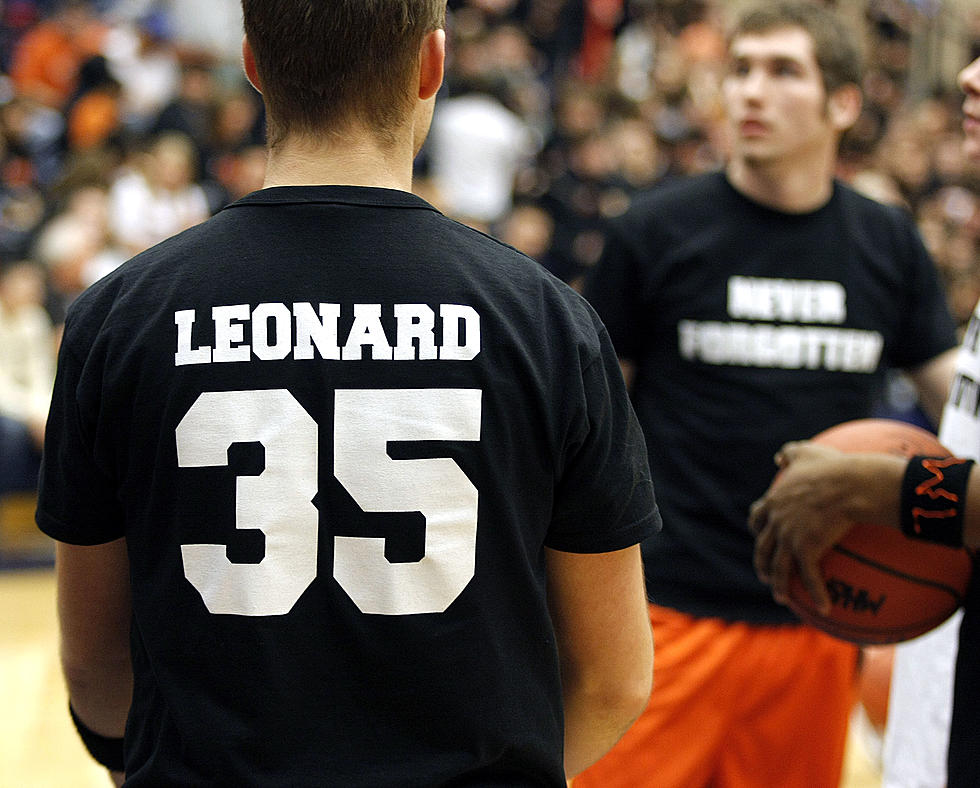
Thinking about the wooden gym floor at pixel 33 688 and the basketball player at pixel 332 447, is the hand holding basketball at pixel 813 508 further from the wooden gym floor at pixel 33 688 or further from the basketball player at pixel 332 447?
the wooden gym floor at pixel 33 688

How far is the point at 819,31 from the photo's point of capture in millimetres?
2986

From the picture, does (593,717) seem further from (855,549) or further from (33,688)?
(33,688)

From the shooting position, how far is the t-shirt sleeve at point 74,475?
4.43 feet

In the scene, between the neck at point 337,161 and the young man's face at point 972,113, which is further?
the young man's face at point 972,113

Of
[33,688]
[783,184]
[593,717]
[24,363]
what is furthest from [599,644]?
[24,363]

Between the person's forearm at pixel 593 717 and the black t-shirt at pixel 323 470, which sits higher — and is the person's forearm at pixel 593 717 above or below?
below

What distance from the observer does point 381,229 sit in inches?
53.5

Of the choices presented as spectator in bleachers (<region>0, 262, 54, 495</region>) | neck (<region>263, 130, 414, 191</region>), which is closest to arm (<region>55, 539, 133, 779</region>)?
neck (<region>263, 130, 414, 191</region>)

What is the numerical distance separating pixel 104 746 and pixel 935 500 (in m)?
1.37

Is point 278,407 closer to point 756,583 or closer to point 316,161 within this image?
point 316,161

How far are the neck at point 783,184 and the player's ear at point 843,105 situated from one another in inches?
4.6

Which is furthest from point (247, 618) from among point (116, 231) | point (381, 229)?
point (116, 231)

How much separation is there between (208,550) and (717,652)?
5.50 feet

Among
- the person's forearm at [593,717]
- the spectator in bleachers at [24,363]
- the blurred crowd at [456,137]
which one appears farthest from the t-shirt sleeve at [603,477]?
the spectator in bleachers at [24,363]
